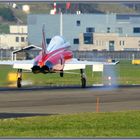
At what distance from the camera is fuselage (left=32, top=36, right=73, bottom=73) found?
4809 cm

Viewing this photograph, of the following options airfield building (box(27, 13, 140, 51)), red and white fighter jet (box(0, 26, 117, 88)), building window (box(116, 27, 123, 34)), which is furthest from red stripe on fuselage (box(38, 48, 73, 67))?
building window (box(116, 27, 123, 34))

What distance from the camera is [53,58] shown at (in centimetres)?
5078

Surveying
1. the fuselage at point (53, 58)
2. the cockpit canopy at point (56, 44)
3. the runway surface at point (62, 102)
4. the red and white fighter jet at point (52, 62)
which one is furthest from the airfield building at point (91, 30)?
the runway surface at point (62, 102)

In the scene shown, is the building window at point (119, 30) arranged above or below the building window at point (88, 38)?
above

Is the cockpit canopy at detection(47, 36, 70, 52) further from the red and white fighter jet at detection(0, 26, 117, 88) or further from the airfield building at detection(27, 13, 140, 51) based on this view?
the airfield building at detection(27, 13, 140, 51)

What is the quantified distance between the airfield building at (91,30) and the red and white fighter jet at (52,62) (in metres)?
102

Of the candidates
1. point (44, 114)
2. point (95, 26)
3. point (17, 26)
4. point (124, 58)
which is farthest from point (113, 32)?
point (44, 114)

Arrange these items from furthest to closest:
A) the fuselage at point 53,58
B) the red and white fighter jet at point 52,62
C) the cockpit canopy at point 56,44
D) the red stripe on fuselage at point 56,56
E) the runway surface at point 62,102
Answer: the cockpit canopy at point 56,44, the red stripe on fuselage at point 56,56, the red and white fighter jet at point 52,62, the fuselage at point 53,58, the runway surface at point 62,102

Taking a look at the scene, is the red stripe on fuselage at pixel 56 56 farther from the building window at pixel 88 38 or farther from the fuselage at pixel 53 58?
the building window at pixel 88 38

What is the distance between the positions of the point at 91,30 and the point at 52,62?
372ft

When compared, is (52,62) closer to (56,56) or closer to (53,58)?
(53,58)

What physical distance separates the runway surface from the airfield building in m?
114

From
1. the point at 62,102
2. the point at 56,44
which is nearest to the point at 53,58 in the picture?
the point at 56,44

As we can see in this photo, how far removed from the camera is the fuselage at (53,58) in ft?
158
